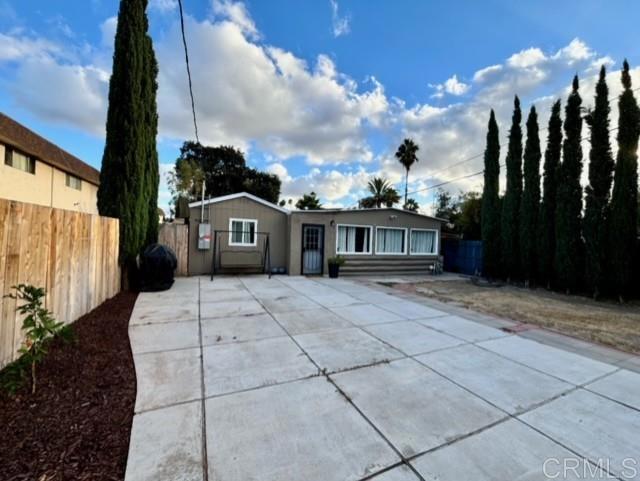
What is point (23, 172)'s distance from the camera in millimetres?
11359

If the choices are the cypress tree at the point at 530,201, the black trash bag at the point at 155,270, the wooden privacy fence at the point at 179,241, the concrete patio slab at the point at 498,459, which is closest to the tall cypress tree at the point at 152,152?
the wooden privacy fence at the point at 179,241

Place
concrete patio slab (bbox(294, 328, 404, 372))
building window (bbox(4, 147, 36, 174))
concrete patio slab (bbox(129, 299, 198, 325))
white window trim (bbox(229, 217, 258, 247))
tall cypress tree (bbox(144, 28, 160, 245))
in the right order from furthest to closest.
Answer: building window (bbox(4, 147, 36, 174)) → white window trim (bbox(229, 217, 258, 247)) → tall cypress tree (bbox(144, 28, 160, 245)) → concrete patio slab (bbox(129, 299, 198, 325)) → concrete patio slab (bbox(294, 328, 404, 372))

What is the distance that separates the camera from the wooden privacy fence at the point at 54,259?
2574 mm

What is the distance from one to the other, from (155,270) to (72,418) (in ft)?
17.7

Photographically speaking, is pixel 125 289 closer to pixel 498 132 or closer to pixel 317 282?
pixel 317 282

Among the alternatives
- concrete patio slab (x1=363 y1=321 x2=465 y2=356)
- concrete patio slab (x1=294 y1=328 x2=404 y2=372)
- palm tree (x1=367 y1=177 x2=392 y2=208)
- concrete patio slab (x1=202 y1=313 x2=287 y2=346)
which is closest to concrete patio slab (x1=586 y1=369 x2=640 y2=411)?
concrete patio slab (x1=363 y1=321 x2=465 y2=356)

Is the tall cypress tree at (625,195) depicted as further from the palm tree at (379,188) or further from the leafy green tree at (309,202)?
the leafy green tree at (309,202)

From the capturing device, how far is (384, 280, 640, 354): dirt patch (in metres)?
4.85

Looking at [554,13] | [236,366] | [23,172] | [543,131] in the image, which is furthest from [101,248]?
[543,131]

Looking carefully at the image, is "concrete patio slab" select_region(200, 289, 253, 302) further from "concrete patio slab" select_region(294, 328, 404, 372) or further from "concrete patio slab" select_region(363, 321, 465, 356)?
"concrete patio slab" select_region(363, 321, 465, 356)

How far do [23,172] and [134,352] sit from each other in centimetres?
1321

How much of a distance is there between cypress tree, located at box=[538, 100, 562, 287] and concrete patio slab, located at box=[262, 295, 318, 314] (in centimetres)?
930

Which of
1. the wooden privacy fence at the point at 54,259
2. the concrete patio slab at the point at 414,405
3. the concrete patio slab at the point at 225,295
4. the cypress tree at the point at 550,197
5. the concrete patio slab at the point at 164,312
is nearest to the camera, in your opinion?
the concrete patio slab at the point at 414,405

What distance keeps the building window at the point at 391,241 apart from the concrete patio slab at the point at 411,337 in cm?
713
